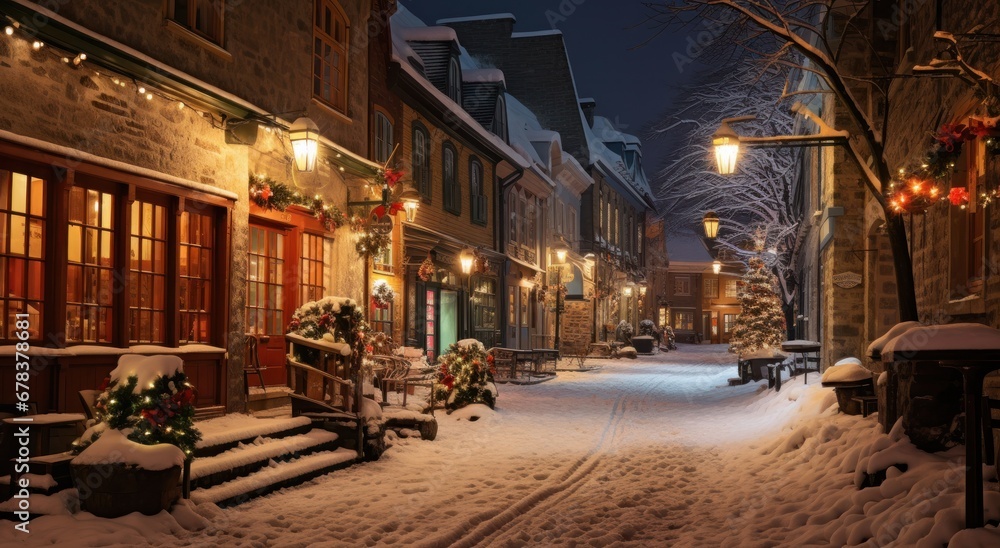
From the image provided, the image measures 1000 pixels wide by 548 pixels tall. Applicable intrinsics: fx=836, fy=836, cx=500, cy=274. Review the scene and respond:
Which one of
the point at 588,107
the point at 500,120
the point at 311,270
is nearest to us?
the point at 311,270

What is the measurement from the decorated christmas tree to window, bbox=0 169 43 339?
22126mm

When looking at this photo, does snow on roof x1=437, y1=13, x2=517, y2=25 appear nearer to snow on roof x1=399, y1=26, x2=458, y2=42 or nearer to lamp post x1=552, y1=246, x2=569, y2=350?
lamp post x1=552, y1=246, x2=569, y2=350

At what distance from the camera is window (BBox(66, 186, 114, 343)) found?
819 centimetres

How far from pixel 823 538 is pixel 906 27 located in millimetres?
8476

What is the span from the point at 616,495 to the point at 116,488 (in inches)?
173

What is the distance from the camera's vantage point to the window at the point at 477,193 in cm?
2273

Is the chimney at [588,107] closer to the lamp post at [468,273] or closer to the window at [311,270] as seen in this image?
the lamp post at [468,273]

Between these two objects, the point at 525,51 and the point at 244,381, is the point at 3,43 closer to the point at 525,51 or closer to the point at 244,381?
the point at 244,381

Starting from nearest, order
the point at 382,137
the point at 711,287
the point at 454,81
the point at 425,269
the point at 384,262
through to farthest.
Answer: the point at 384,262, the point at 382,137, the point at 425,269, the point at 454,81, the point at 711,287

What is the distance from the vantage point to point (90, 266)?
8414 mm

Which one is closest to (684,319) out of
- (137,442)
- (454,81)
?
(454,81)

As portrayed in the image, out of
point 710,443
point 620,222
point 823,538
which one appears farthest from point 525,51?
point 823,538

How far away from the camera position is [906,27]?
38.2 ft

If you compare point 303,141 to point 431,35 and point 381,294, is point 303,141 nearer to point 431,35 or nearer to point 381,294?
point 381,294
